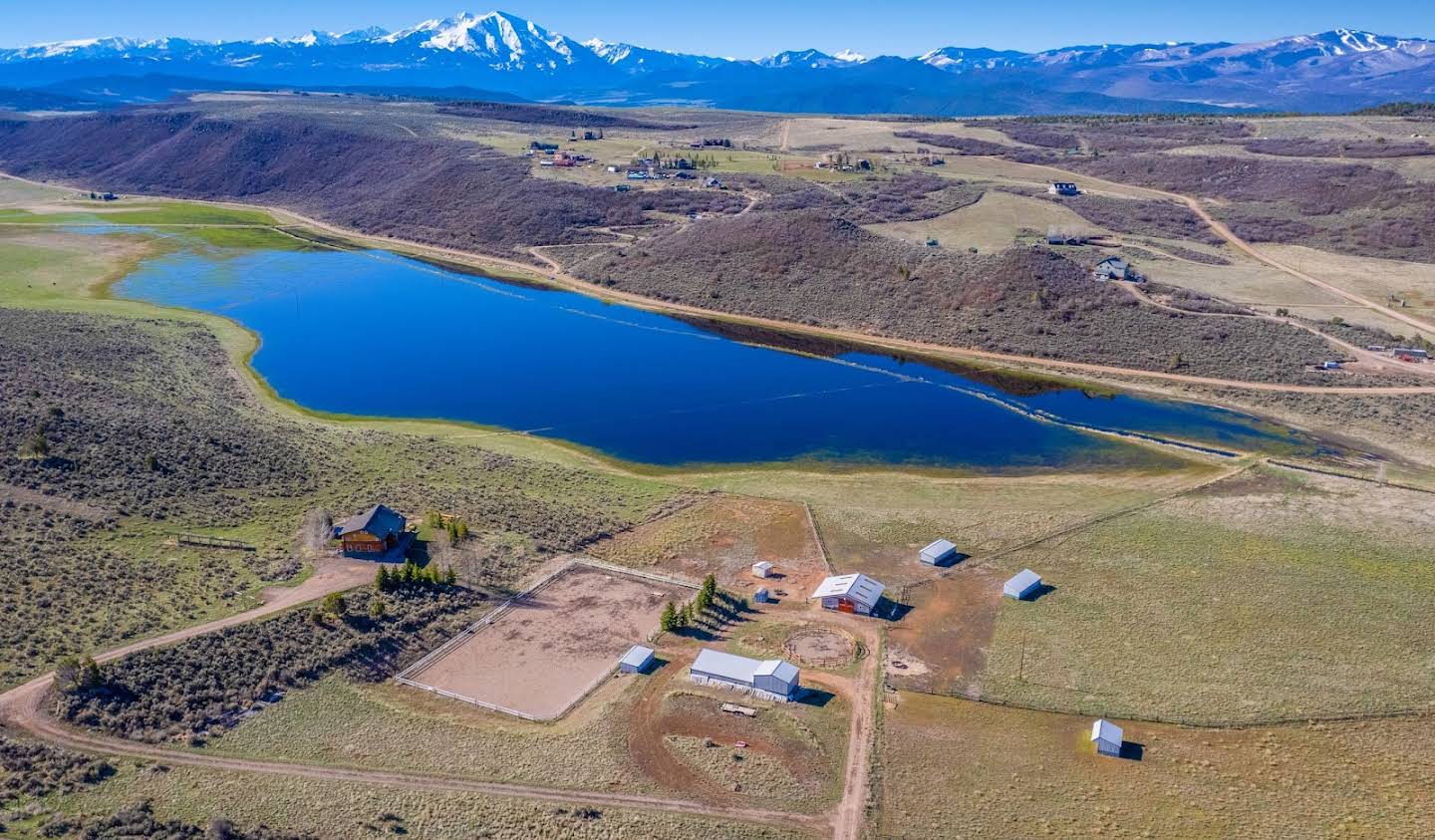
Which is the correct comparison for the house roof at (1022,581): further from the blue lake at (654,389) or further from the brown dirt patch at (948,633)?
the blue lake at (654,389)

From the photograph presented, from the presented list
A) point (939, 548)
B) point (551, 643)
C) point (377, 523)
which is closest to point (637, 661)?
point (551, 643)

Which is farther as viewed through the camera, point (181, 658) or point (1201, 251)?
point (1201, 251)

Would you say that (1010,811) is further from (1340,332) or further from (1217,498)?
(1340,332)

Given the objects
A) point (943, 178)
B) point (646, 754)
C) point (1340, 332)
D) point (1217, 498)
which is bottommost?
point (646, 754)

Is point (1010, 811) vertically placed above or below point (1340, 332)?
below

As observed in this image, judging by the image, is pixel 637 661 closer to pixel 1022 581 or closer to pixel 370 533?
pixel 370 533

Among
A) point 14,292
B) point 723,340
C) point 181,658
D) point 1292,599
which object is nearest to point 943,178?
point 723,340
